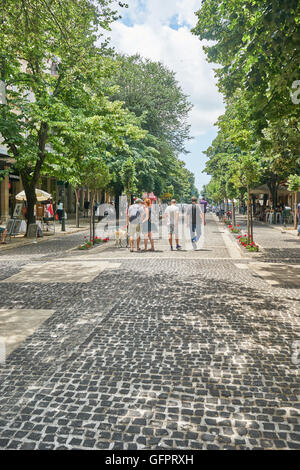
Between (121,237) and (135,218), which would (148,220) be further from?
(121,237)

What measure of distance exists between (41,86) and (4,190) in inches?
569

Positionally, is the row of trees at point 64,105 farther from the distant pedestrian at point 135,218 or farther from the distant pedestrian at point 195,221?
the distant pedestrian at point 195,221

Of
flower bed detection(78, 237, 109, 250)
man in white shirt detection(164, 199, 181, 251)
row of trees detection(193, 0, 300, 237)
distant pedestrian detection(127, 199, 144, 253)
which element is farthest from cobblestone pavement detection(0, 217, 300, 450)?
flower bed detection(78, 237, 109, 250)

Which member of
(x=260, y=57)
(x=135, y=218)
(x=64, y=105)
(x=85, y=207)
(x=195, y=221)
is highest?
(x=64, y=105)

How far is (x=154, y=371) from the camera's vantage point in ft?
11.9

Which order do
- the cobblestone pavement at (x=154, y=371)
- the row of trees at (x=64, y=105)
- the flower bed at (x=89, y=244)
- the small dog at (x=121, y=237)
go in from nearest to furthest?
the cobblestone pavement at (x=154, y=371)
the row of trees at (x=64, y=105)
the flower bed at (x=89, y=244)
the small dog at (x=121, y=237)

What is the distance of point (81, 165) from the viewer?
16.3 meters

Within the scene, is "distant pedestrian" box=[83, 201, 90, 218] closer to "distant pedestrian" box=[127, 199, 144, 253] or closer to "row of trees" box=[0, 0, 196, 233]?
"row of trees" box=[0, 0, 196, 233]

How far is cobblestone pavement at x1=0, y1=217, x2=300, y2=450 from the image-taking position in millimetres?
2648

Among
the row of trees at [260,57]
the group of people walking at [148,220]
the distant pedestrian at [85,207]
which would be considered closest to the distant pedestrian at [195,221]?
the group of people walking at [148,220]

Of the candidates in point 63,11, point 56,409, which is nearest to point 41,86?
point 63,11

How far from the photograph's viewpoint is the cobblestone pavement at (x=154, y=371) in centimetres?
265

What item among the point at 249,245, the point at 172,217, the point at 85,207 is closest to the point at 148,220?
the point at 172,217
